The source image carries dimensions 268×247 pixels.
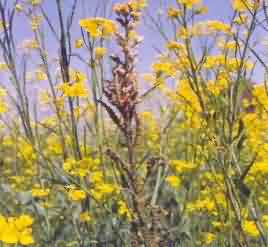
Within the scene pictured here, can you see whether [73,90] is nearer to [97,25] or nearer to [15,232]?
[97,25]

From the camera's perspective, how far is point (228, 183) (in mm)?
1901

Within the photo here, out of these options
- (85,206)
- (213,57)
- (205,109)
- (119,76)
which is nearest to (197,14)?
(213,57)

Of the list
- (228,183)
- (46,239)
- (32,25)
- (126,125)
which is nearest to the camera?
(126,125)

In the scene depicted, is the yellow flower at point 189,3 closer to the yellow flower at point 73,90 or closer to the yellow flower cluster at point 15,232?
the yellow flower at point 73,90

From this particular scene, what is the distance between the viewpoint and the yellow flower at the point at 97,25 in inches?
84.0

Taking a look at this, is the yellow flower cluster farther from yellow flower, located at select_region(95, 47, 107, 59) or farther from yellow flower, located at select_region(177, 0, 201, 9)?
yellow flower, located at select_region(177, 0, 201, 9)

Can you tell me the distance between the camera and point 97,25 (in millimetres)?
2246

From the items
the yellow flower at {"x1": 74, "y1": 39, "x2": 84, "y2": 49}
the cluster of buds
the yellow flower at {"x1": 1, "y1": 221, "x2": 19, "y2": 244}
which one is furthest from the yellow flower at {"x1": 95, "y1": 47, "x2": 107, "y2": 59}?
the cluster of buds

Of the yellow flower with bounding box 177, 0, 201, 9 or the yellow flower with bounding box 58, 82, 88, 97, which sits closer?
the yellow flower with bounding box 58, 82, 88, 97

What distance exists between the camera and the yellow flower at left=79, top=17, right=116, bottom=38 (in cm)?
213

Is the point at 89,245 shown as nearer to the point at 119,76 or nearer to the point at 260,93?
the point at 260,93

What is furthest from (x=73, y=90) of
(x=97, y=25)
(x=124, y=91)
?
(x=124, y=91)

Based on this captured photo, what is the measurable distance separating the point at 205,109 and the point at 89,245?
101cm

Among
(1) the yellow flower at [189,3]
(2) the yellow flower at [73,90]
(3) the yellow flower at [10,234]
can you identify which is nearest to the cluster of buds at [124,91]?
(3) the yellow flower at [10,234]
